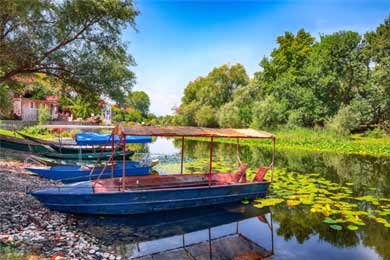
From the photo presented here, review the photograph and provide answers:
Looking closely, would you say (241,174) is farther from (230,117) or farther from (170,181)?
(230,117)

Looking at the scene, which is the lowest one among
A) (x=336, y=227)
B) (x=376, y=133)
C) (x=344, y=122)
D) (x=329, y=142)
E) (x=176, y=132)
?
(x=336, y=227)

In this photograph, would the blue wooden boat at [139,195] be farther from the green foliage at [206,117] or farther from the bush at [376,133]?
the green foliage at [206,117]

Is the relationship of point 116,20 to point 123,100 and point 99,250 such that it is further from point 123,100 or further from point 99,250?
point 99,250

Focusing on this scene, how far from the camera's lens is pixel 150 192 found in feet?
35.4

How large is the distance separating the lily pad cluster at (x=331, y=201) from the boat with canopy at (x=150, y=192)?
1.31 meters

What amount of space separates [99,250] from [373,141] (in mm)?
35114

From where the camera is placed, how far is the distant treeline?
3808cm

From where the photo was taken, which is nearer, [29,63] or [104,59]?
[29,63]

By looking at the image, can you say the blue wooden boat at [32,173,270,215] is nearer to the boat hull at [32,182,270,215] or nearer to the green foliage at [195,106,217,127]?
the boat hull at [32,182,270,215]

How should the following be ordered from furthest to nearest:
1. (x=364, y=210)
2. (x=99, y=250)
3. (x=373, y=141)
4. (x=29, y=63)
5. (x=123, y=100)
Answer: (x=373, y=141), (x=123, y=100), (x=29, y=63), (x=364, y=210), (x=99, y=250)

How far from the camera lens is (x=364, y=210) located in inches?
471

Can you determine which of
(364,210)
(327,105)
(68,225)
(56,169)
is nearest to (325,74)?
(327,105)

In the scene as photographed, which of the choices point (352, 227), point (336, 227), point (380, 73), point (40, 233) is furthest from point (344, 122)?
point (40, 233)

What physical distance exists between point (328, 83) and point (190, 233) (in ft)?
123
